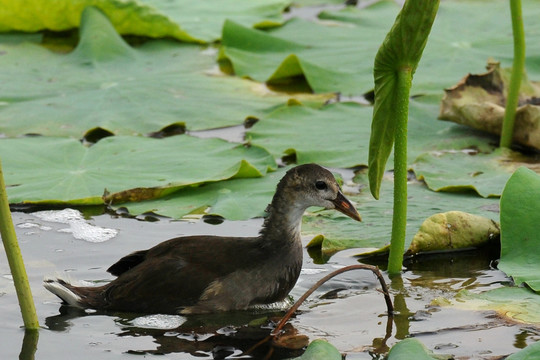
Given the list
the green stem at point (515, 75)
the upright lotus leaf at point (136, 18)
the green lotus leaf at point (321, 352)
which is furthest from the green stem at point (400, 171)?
the upright lotus leaf at point (136, 18)

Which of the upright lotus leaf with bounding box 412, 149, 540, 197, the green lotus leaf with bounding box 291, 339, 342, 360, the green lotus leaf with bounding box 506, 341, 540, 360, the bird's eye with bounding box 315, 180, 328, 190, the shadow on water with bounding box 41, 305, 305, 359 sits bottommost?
the shadow on water with bounding box 41, 305, 305, 359

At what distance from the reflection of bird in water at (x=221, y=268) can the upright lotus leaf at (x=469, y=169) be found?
41.5 inches

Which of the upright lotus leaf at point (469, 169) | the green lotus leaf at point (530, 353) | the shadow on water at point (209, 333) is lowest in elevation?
the shadow on water at point (209, 333)

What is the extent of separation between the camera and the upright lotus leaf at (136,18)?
8805 millimetres

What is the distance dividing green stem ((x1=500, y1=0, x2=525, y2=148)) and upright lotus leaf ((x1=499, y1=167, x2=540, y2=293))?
59.2 inches

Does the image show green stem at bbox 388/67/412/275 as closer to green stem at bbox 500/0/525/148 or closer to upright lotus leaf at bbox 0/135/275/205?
upright lotus leaf at bbox 0/135/275/205

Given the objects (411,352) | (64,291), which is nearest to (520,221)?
(411,352)

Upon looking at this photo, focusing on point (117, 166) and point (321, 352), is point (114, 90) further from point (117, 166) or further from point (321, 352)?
point (321, 352)

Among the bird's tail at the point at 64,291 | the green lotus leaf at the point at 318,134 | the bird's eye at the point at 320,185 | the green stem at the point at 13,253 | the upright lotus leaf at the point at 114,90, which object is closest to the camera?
the green stem at the point at 13,253

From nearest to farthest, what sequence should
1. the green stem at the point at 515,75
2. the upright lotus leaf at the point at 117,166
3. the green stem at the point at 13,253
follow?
the green stem at the point at 13,253 < the upright lotus leaf at the point at 117,166 < the green stem at the point at 515,75

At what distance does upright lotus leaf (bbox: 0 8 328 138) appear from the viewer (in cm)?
720

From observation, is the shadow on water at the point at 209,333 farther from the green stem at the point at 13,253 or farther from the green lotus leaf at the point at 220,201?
the green lotus leaf at the point at 220,201

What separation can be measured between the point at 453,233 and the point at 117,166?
215 cm

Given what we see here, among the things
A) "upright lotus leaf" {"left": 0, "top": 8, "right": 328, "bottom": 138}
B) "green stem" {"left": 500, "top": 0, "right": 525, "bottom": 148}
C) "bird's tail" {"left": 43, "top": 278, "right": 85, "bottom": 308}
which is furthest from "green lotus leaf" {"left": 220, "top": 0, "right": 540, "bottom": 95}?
"bird's tail" {"left": 43, "top": 278, "right": 85, "bottom": 308}
